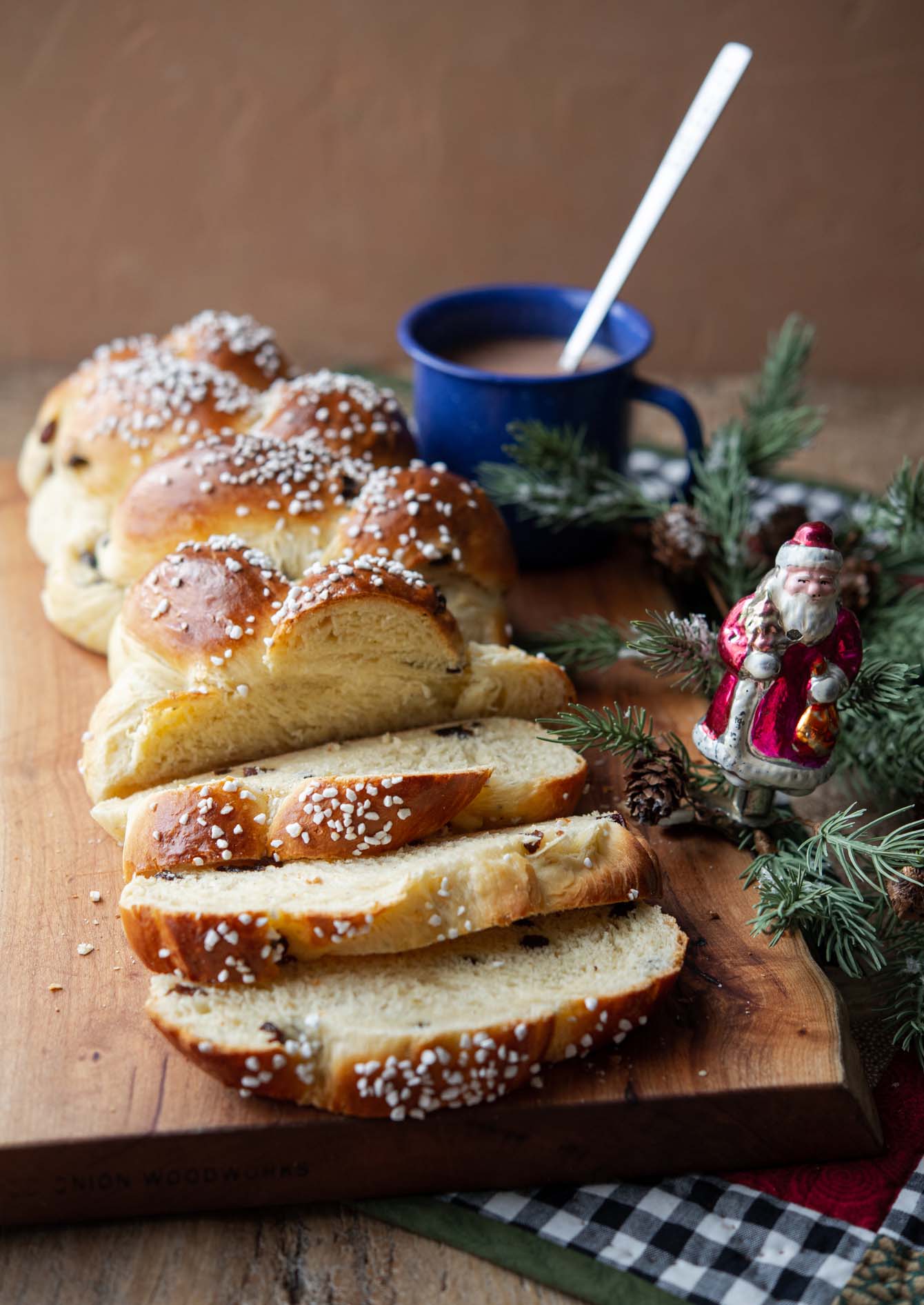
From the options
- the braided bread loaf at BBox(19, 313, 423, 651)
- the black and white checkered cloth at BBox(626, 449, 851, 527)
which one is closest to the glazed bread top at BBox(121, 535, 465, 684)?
the braided bread loaf at BBox(19, 313, 423, 651)

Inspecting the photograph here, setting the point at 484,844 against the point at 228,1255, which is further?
the point at 484,844

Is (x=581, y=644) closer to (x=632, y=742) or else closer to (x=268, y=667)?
(x=632, y=742)

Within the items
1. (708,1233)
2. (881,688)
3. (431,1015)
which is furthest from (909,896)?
(431,1015)

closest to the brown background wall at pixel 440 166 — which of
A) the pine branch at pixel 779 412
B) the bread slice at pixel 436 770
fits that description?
the pine branch at pixel 779 412

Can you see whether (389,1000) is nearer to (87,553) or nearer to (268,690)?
(268,690)

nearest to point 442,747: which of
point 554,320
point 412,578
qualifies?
point 412,578
